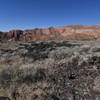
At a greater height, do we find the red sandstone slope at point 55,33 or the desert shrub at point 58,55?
the red sandstone slope at point 55,33

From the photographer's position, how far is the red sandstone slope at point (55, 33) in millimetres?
43331

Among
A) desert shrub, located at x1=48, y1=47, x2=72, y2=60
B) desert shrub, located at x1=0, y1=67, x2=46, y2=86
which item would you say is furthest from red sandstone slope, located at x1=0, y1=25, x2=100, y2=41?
desert shrub, located at x1=0, y1=67, x2=46, y2=86

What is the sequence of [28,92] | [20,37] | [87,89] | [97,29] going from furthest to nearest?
[20,37] < [97,29] < [87,89] < [28,92]

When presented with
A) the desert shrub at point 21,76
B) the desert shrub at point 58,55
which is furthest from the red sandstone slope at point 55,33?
the desert shrub at point 21,76

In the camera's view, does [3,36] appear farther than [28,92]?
Yes

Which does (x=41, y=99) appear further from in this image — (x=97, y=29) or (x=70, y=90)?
(x=97, y=29)

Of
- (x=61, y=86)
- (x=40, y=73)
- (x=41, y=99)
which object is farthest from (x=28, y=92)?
(x=40, y=73)

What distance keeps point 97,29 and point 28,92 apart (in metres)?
44.2

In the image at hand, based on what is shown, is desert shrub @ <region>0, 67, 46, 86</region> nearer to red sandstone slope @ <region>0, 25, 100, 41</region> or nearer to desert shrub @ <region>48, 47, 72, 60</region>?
desert shrub @ <region>48, 47, 72, 60</region>

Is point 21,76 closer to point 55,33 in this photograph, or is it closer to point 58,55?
point 58,55

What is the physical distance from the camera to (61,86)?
4332 mm

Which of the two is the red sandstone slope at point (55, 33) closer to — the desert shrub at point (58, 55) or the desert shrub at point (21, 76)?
the desert shrub at point (58, 55)

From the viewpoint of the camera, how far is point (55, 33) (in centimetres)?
4703

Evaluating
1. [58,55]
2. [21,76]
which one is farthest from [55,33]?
[21,76]
